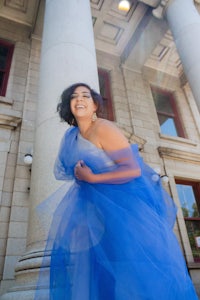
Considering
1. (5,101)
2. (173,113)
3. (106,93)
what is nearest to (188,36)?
(106,93)

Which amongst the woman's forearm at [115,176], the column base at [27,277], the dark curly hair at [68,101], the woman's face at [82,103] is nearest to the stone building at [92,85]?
the column base at [27,277]

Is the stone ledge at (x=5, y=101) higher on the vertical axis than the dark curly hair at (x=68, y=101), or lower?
higher

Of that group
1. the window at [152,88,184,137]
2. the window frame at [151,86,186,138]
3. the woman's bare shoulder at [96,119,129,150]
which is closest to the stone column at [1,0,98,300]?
the woman's bare shoulder at [96,119,129,150]

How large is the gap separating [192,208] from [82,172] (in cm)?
717

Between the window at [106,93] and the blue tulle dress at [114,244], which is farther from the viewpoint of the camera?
the window at [106,93]

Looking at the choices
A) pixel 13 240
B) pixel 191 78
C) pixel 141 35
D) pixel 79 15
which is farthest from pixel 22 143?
pixel 141 35

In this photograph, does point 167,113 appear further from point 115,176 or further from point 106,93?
point 115,176

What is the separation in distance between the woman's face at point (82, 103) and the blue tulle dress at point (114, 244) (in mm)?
287

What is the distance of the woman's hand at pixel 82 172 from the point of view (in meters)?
1.38

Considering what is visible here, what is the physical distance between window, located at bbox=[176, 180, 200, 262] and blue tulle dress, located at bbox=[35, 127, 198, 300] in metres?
6.23

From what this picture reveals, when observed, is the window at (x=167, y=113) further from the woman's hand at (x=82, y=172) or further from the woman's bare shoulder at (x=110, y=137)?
the woman's hand at (x=82, y=172)

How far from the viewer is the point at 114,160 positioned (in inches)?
56.9

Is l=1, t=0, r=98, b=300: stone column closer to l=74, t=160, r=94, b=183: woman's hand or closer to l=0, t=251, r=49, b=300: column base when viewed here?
l=0, t=251, r=49, b=300: column base

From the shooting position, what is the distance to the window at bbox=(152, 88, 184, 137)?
31.3 ft
